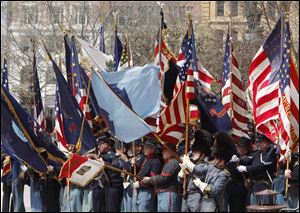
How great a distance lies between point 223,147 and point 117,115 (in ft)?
7.34

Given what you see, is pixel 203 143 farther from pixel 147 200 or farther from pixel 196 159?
pixel 147 200

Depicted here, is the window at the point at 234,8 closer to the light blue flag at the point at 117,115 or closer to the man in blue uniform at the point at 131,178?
the man in blue uniform at the point at 131,178

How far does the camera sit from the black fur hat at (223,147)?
9906 millimetres

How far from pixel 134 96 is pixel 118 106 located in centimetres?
134

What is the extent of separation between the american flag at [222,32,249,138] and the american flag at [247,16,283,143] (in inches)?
47.4

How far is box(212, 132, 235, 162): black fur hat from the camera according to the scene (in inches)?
390

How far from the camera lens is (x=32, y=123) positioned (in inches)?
468

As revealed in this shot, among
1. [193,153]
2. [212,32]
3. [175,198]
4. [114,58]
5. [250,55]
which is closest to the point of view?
[193,153]

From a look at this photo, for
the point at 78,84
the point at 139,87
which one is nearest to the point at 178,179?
the point at 139,87

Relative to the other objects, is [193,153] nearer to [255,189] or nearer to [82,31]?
[255,189]

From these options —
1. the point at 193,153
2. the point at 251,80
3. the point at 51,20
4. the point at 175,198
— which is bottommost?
the point at 175,198

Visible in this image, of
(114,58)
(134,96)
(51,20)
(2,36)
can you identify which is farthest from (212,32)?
(134,96)

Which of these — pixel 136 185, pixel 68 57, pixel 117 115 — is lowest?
pixel 136 185

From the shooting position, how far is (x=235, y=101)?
43.2ft
